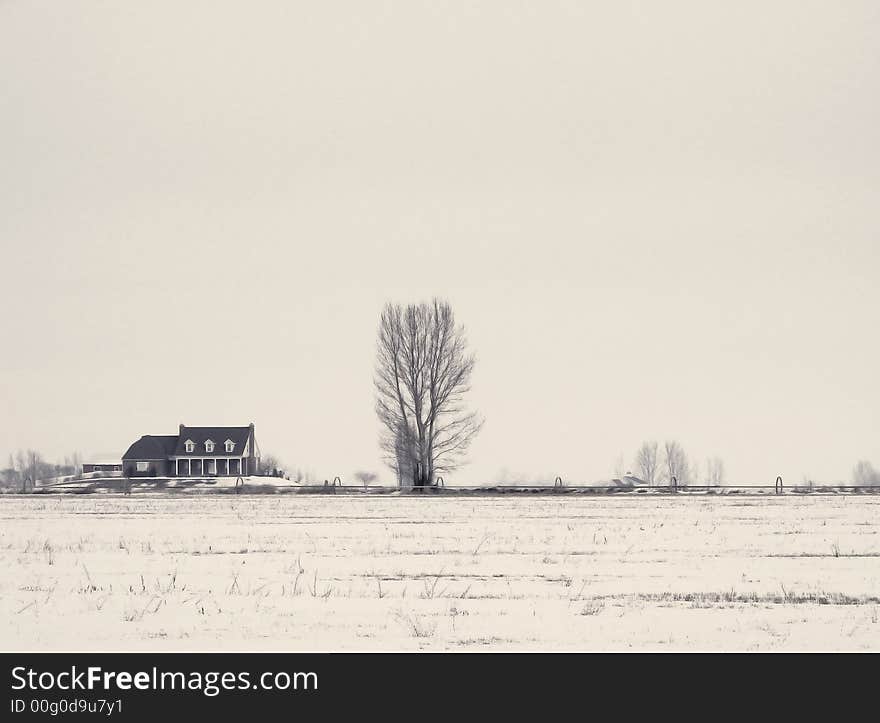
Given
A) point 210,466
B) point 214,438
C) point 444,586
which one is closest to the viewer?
point 444,586

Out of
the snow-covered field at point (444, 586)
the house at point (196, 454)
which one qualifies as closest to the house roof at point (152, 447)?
the house at point (196, 454)

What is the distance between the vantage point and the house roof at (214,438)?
10612cm

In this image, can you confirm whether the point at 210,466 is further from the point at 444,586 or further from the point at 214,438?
the point at 444,586

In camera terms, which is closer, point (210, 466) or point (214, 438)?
point (210, 466)

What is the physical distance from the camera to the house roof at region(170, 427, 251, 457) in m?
106

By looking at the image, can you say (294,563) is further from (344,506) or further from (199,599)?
(344,506)

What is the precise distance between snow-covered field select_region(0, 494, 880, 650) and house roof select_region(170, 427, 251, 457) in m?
76.3

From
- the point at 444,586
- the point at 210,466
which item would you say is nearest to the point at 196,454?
the point at 210,466

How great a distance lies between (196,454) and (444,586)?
305ft

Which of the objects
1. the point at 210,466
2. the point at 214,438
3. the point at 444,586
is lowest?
the point at 444,586

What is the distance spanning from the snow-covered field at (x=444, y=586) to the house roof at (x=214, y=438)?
76.3 m

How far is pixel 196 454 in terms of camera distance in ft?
351
